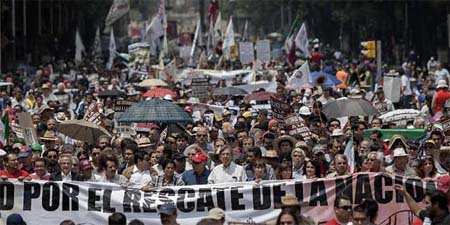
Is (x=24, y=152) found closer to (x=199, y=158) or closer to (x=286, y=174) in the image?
(x=199, y=158)

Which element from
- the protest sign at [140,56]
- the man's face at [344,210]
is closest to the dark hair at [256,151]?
the man's face at [344,210]

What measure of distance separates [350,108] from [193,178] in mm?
6808

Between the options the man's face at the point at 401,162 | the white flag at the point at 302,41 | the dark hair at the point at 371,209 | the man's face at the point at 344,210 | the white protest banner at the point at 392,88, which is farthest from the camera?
the white flag at the point at 302,41

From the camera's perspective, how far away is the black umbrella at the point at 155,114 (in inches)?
784

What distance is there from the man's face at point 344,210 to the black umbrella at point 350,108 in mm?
8889

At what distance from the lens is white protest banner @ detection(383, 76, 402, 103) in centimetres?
2764

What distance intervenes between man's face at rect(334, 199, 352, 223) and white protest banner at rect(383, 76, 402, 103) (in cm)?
1523

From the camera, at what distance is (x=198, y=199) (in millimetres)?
14242

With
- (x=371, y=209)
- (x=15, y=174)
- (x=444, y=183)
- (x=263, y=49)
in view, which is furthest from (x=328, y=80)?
(x=371, y=209)

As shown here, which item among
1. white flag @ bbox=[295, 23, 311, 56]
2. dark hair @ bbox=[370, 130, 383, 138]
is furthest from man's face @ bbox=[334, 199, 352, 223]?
white flag @ bbox=[295, 23, 311, 56]

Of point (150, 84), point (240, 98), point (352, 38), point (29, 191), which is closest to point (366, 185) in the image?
point (29, 191)

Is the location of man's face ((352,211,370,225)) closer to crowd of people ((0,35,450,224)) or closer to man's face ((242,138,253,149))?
crowd of people ((0,35,450,224))

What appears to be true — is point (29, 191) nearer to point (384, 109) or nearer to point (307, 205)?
point (307, 205)

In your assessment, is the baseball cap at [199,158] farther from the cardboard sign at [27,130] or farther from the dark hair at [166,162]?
the cardboard sign at [27,130]
